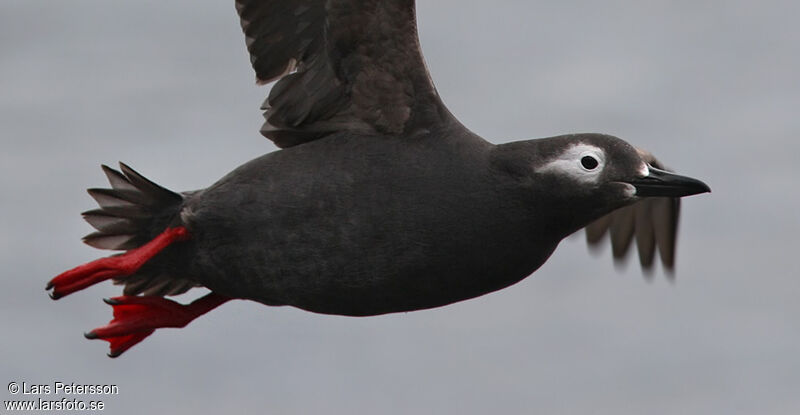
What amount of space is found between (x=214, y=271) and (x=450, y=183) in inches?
58.7

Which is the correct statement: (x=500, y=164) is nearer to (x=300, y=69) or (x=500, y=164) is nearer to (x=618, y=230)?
(x=300, y=69)

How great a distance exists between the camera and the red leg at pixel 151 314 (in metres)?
10.5

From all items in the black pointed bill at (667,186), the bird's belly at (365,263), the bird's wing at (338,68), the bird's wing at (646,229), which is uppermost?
the bird's wing at (338,68)

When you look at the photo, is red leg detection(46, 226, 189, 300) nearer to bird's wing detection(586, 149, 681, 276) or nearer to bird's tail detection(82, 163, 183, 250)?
bird's tail detection(82, 163, 183, 250)

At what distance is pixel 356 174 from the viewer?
31.6ft

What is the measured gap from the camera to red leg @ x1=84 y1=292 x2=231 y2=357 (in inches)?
415

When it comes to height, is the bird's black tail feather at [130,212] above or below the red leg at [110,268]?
above

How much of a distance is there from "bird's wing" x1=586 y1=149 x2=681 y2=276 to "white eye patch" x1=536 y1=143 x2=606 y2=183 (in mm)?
3589

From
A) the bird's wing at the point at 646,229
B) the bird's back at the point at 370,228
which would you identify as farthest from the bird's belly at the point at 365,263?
the bird's wing at the point at 646,229

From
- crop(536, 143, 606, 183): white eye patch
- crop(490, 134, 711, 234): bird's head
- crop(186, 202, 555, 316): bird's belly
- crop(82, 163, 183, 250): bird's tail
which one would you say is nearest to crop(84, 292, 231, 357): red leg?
crop(82, 163, 183, 250): bird's tail

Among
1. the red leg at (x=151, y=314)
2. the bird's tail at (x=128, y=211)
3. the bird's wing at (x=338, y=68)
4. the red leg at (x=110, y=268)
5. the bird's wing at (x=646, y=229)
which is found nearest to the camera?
the bird's wing at (x=338, y=68)

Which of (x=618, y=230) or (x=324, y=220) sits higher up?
(x=324, y=220)

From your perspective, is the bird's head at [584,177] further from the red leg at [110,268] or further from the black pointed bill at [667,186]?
the red leg at [110,268]

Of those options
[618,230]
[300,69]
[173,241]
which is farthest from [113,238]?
[618,230]
